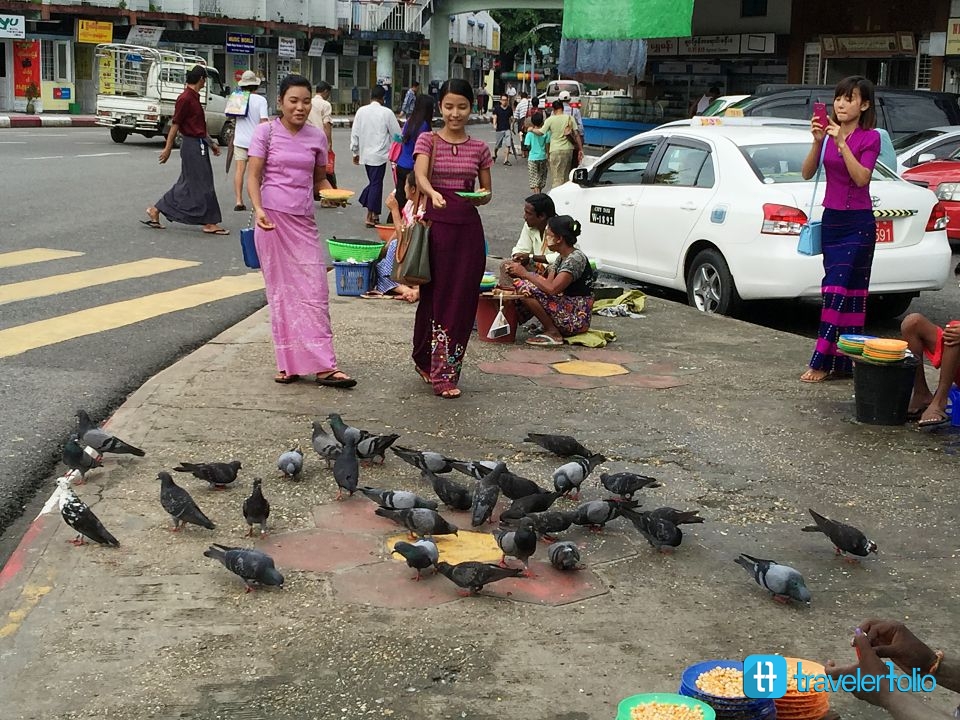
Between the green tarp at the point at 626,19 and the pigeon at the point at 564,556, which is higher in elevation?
the green tarp at the point at 626,19

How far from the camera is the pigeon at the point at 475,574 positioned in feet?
15.2

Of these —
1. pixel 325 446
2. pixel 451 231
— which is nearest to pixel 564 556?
pixel 325 446

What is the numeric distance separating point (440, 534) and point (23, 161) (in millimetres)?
18885

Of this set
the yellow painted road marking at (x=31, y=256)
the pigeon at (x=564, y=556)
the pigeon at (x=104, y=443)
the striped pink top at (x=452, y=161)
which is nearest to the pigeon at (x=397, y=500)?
the pigeon at (x=564, y=556)

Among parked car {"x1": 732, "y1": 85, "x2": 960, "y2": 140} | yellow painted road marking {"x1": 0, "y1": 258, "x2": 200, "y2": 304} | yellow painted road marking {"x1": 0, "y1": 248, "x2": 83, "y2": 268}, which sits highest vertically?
parked car {"x1": 732, "y1": 85, "x2": 960, "y2": 140}

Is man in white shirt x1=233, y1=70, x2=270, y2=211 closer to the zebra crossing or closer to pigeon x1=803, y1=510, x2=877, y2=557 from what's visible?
the zebra crossing

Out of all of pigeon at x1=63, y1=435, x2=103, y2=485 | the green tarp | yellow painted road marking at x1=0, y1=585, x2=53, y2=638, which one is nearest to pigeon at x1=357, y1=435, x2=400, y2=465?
pigeon at x1=63, y1=435, x2=103, y2=485

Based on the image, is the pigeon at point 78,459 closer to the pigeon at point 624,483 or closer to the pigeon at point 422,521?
the pigeon at point 422,521

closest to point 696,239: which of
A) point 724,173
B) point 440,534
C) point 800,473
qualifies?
point 724,173

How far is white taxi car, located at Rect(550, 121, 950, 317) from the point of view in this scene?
9.81m

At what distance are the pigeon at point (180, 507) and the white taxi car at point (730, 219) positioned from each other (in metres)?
5.94

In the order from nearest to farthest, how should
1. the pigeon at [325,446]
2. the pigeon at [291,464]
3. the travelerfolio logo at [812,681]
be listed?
the travelerfolio logo at [812,681] → the pigeon at [291,464] → the pigeon at [325,446]

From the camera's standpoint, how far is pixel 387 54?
65.3 meters

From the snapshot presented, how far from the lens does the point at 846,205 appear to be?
787 cm
